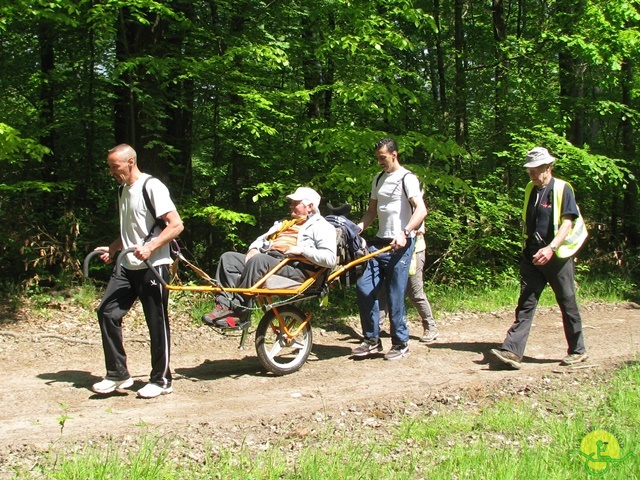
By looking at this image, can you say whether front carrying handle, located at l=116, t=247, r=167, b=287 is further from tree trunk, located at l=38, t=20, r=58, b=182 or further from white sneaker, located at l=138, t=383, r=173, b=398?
tree trunk, located at l=38, t=20, r=58, b=182

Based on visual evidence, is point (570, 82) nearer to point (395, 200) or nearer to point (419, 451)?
point (395, 200)

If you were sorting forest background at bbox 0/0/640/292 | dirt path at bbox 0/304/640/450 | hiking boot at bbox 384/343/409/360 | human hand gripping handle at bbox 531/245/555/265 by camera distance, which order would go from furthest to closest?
1. forest background at bbox 0/0/640/292
2. hiking boot at bbox 384/343/409/360
3. human hand gripping handle at bbox 531/245/555/265
4. dirt path at bbox 0/304/640/450

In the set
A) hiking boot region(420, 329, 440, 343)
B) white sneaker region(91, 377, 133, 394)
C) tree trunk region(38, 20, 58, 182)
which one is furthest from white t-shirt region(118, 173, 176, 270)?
tree trunk region(38, 20, 58, 182)

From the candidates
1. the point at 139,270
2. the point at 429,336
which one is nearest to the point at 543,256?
the point at 429,336

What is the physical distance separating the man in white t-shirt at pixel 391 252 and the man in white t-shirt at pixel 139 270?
224 cm

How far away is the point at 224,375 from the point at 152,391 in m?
0.99

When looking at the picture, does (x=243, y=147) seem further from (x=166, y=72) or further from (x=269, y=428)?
(x=269, y=428)

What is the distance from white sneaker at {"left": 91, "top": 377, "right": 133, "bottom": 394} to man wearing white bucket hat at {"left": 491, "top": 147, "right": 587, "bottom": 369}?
360 centimetres

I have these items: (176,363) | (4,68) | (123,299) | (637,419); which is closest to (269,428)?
(123,299)

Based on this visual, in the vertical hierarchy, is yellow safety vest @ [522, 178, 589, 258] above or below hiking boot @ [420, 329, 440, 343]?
above

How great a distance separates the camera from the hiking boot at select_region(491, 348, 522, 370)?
6.40 meters

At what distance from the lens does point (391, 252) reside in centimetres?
669

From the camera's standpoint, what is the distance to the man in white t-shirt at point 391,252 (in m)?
6.59

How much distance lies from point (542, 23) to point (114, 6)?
846 cm
